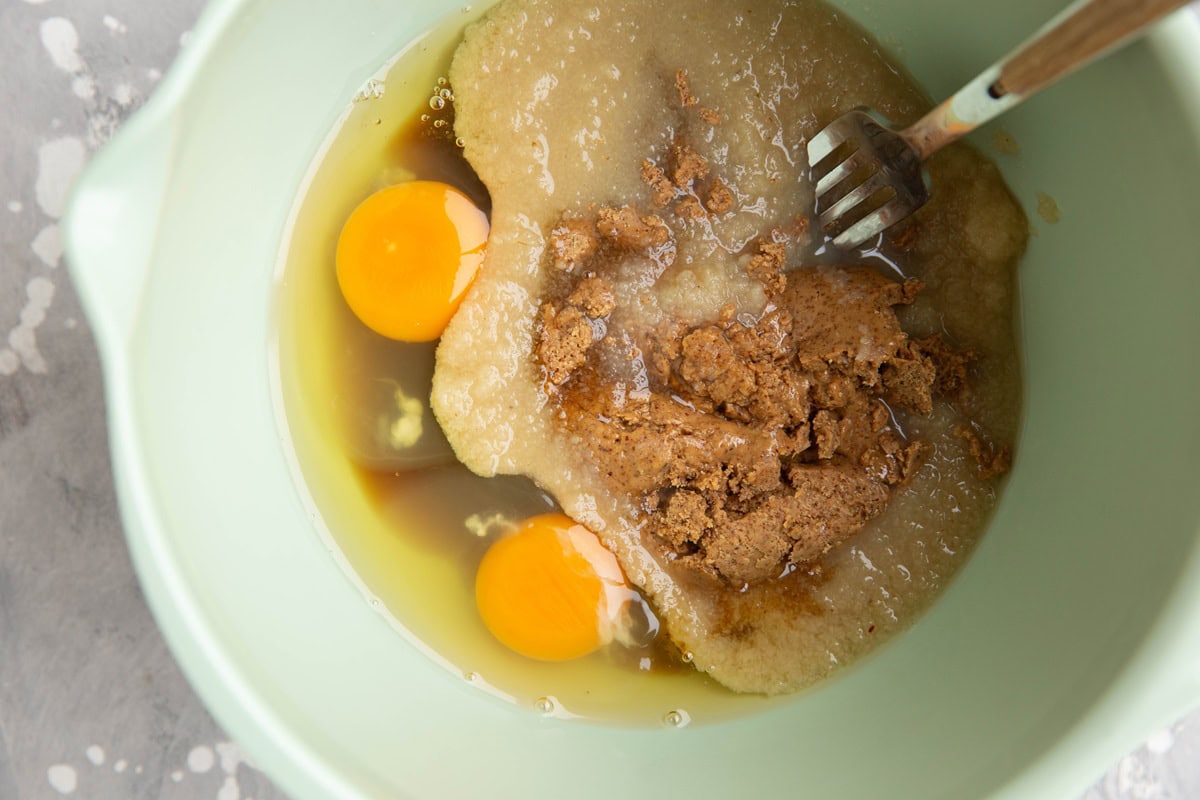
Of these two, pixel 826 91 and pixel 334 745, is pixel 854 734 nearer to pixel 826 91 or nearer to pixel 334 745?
pixel 334 745

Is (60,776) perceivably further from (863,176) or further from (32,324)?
(863,176)

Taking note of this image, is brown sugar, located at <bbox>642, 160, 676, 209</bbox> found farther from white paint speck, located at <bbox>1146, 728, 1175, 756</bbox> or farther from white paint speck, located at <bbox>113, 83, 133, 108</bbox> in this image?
white paint speck, located at <bbox>1146, 728, 1175, 756</bbox>

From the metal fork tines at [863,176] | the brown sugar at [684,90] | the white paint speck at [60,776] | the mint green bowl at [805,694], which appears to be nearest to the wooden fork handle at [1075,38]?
the mint green bowl at [805,694]

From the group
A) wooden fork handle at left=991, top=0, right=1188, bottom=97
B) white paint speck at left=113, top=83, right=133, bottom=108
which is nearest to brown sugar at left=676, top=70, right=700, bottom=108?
wooden fork handle at left=991, top=0, right=1188, bottom=97

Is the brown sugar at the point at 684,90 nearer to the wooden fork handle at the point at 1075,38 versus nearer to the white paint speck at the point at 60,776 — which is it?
the wooden fork handle at the point at 1075,38

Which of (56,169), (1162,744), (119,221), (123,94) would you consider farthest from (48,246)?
(1162,744)

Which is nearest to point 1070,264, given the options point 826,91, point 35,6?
point 826,91
